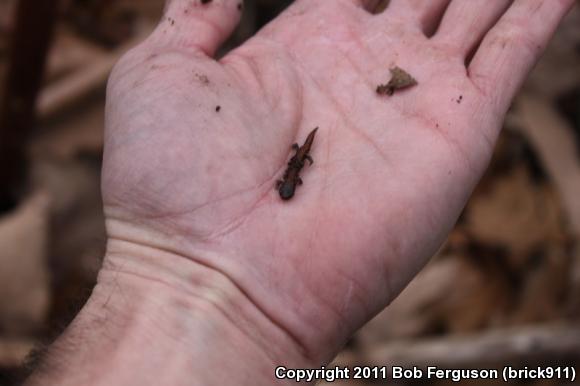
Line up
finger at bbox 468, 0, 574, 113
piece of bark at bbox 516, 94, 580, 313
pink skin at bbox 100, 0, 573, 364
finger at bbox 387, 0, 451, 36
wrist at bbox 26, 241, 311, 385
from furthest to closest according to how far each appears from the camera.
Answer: piece of bark at bbox 516, 94, 580, 313
finger at bbox 387, 0, 451, 36
finger at bbox 468, 0, 574, 113
pink skin at bbox 100, 0, 573, 364
wrist at bbox 26, 241, 311, 385

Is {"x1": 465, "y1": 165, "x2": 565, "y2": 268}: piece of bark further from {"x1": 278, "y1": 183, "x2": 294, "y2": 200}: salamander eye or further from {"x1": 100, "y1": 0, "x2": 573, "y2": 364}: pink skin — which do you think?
{"x1": 278, "y1": 183, "x2": 294, "y2": 200}: salamander eye

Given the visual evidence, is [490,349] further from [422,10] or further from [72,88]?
[72,88]

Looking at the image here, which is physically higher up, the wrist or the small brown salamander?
the small brown salamander

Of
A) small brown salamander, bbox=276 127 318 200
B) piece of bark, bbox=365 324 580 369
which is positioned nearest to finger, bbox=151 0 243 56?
small brown salamander, bbox=276 127 318 200

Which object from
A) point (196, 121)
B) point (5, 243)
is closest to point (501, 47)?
point (196, 121)

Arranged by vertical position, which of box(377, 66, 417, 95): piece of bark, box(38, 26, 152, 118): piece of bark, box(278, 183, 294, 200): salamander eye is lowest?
box(38, 26, 152, 118): piece of bark

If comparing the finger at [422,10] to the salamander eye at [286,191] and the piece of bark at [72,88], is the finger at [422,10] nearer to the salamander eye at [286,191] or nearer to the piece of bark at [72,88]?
the salamander eye at [286,191]

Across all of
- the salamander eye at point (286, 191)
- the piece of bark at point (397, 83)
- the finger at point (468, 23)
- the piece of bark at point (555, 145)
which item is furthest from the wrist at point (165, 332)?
the piece of bark at point (555, 145)
